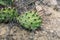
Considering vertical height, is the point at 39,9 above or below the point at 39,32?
Answer: above

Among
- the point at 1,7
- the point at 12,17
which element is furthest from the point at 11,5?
the point at 12,17

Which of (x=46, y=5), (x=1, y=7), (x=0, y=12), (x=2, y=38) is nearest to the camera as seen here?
(x=2, y=38)

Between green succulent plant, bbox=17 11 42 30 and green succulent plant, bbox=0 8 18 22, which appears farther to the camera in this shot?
green succulent plant, bbox=0 8 18 22

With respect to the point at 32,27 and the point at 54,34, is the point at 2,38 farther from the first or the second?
the point at 54,34

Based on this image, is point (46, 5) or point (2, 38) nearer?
point (2, 38)

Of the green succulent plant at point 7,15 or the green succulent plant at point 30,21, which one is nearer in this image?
the green succulent plant at point 30,21

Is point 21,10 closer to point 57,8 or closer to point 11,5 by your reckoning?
point 11,5

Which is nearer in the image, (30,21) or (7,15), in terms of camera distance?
(30,21)

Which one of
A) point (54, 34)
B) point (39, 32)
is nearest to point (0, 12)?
point (39, 32)

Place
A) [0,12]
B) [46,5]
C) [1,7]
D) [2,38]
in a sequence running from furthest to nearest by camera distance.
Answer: [46,5]
[1,7]
[0,12]
[2,38]
